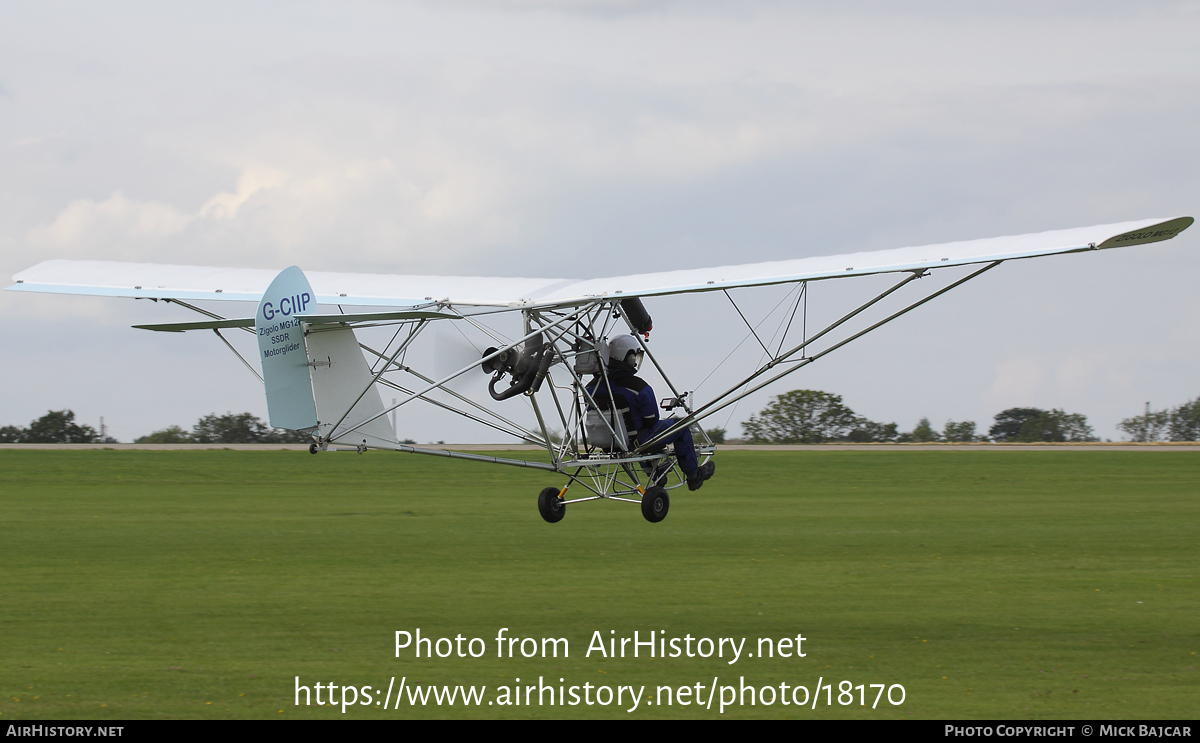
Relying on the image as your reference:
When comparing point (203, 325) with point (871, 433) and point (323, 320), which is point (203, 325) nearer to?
point (323, 320)

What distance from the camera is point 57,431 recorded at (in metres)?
50.4

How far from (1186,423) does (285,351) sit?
5300cm

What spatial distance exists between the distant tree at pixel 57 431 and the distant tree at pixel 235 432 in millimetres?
4415

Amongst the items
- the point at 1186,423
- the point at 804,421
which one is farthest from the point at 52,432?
the point at 1186,423

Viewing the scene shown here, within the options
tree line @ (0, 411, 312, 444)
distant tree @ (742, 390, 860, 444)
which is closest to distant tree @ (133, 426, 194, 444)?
tree line @ (0, 411, 312, 444)

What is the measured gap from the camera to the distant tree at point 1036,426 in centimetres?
5656

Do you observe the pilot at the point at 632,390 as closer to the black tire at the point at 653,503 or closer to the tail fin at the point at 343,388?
the black tire at the point at 653,503

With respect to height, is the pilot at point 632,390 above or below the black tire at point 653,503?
above

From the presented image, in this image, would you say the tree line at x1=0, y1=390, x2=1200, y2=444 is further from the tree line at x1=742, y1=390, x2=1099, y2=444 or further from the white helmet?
the white helmet

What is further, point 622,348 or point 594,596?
point 622,348

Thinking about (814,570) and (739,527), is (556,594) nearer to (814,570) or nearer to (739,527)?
(814,570)

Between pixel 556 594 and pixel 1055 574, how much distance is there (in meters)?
7.89

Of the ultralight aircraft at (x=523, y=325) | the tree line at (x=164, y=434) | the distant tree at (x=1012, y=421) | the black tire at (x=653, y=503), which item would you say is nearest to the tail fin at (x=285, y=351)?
the ultralight aircraft at (x=523, y=325)
